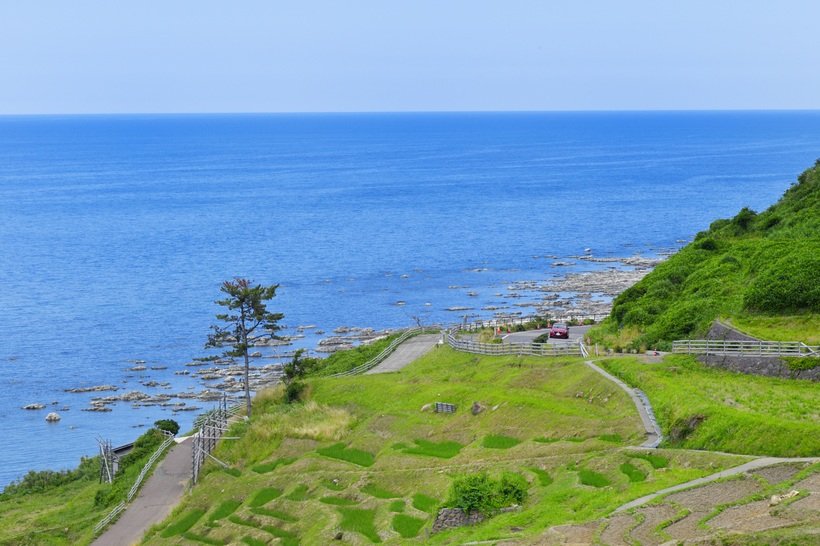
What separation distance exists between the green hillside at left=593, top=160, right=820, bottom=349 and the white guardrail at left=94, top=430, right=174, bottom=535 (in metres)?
24.5

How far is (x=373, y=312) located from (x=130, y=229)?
3337 inches

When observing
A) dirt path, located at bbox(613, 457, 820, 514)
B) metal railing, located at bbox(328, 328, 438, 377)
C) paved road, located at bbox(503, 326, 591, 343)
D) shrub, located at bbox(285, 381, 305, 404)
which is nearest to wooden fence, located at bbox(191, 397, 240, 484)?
shrub, located at bbox(285, 381, 305, 404)

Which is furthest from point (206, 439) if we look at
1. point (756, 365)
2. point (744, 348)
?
point (756, 365)

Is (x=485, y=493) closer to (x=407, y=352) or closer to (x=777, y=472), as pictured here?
(x=777, y=472)

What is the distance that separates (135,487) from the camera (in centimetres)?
5272

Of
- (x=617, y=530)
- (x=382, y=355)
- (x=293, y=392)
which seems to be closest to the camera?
(x=617, y=530)

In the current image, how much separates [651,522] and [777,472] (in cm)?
567

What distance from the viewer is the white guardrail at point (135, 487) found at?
4950cm

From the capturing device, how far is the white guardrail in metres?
49.5

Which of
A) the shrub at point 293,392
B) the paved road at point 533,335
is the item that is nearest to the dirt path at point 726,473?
the shrub at point 293,392

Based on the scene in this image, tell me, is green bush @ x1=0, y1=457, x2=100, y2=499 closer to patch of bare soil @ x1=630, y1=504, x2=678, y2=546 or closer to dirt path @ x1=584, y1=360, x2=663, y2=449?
dirt path @ x1=584, y1=360, x2=663, y2=449

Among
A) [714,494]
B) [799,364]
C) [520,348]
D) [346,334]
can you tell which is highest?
[799,364]

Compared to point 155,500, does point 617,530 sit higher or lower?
higher

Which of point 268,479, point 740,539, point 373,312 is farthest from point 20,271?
point 740,539
